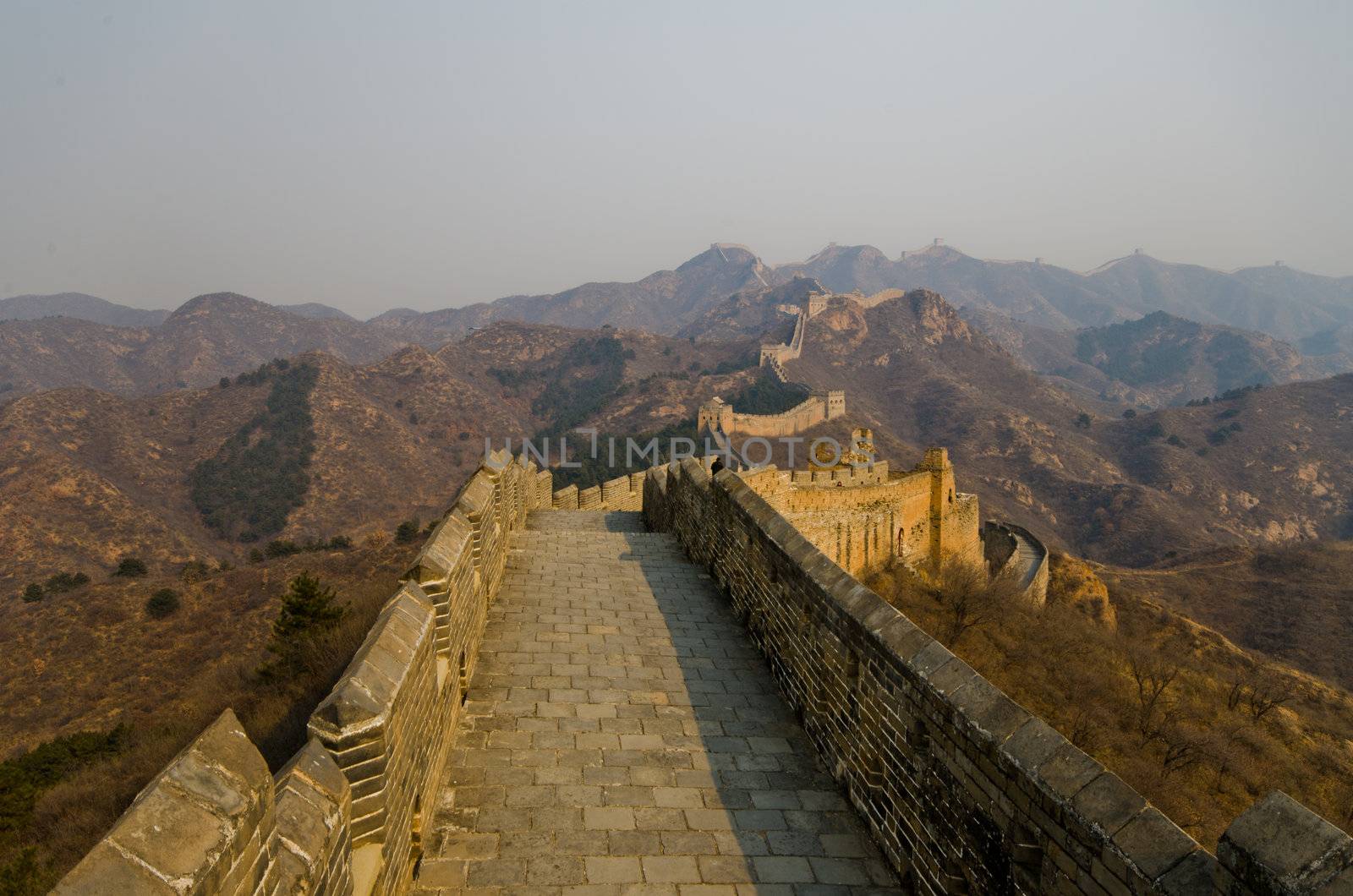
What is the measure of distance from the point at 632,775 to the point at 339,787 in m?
2.15

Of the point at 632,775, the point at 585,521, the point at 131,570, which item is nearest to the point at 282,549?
the point at 131,570

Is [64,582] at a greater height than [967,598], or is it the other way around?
[967,598]

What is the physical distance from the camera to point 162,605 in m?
26.6

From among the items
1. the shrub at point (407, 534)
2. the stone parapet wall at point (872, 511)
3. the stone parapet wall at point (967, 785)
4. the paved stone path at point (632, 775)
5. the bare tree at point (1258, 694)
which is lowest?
the bare tree at point (1258, 694)

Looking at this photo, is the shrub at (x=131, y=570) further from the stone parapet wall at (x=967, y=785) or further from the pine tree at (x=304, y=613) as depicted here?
the stone parapet wall at (x=967, y=785)

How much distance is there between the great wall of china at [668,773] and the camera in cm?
186

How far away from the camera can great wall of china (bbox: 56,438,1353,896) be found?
6.11 feet

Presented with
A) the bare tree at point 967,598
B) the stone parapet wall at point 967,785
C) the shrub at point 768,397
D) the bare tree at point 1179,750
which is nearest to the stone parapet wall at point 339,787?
the stone parapet wall at point 967,785

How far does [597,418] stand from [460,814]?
3152 inches

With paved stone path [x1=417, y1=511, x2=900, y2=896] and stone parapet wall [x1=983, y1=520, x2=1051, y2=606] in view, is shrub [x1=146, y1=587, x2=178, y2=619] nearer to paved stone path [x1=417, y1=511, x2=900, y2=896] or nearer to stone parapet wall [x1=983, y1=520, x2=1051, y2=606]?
paved stone path [x1=417, y1=511, x2=900, y2=896]

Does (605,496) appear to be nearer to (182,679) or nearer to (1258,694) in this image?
(182,679)

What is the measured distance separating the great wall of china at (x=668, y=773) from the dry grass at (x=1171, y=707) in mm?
7640

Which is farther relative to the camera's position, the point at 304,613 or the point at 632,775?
the point at 304,613

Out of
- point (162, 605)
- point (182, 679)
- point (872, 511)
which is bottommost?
point (182, 679)
